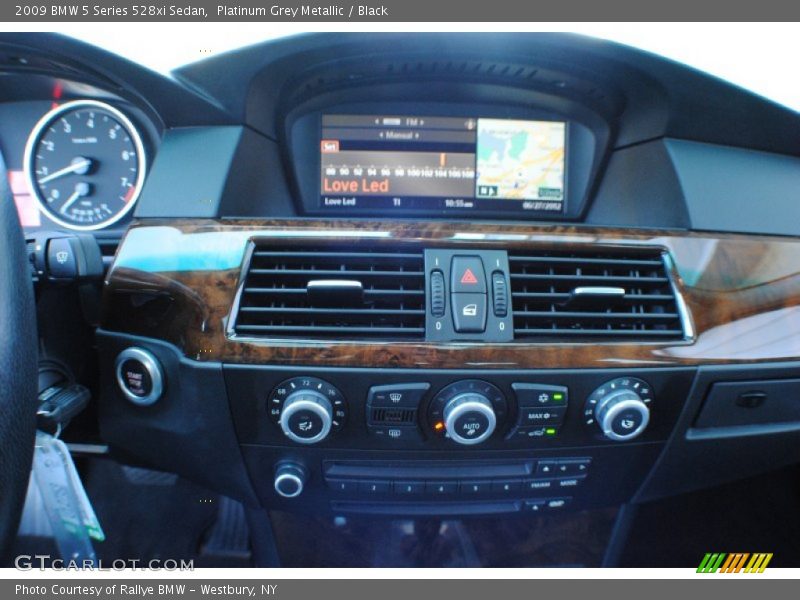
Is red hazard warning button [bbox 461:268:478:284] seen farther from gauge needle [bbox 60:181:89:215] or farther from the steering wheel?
gauge needle [bbox 60:181:89:215]

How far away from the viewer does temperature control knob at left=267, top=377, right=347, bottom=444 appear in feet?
3.39

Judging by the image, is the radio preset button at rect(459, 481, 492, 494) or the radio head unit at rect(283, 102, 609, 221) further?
the radio head unit at rect(283, 102, 609, 221)

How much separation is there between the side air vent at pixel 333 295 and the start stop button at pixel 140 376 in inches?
9.2

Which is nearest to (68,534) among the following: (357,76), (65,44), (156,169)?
(156,169)

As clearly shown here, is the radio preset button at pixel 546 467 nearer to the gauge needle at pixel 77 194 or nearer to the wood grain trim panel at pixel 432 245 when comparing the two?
the wood grain trim panel at pixel 432 245

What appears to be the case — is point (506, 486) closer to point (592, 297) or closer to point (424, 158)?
point (592, 297)

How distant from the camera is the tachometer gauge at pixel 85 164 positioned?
1.51 meters

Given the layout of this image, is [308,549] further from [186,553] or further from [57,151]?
[57,151]

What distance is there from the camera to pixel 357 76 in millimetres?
1412

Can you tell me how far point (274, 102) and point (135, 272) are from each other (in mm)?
599

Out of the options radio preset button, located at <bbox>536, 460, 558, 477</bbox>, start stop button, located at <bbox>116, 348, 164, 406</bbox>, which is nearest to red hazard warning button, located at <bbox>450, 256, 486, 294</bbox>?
radio preset button, located at <bbox>536, 460, 558, 477</bbox>

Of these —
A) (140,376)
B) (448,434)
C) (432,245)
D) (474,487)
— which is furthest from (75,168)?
(474,487)

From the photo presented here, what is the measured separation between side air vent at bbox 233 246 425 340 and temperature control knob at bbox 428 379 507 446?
155 mm

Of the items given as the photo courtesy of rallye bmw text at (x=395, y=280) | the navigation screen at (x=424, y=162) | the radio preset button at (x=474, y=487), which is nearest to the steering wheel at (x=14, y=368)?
the photo courtesy of rallye bmw text at (x=395, y=280)
